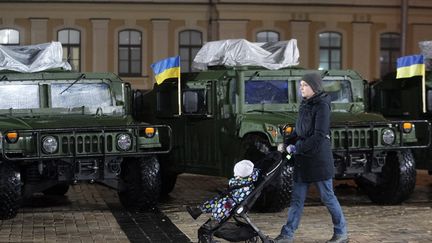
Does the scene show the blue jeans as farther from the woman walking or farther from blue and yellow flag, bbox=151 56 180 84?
blue and yellow flag, bbox=151 56 180 84

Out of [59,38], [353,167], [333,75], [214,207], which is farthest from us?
[59,38]

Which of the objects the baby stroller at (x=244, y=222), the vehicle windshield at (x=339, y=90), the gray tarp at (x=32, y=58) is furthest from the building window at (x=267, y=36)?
the baby stroller at (x=244, y=222)

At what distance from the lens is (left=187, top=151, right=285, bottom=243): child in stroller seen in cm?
762

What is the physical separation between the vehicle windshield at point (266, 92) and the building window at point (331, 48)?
1798 centimetres

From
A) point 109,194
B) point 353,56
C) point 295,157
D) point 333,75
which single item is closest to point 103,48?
point 353,56

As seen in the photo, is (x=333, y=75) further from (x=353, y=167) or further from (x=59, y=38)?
(x=59, y=38)

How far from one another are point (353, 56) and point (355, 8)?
163cm

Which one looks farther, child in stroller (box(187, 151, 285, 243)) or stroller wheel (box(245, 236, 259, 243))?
stroller wheel (box(245, 236, 259, 243))

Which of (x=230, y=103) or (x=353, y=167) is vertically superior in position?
(x=230, y=103)

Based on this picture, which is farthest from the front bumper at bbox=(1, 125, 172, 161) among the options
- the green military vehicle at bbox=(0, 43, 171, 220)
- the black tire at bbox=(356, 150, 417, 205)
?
the black tire at bbox=(356, 150, 417, 205)

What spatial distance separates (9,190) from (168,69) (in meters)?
3.02

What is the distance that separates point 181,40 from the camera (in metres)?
28.4

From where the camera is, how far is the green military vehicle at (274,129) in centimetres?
1042

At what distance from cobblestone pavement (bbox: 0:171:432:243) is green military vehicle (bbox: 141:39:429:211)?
0.44 meters
